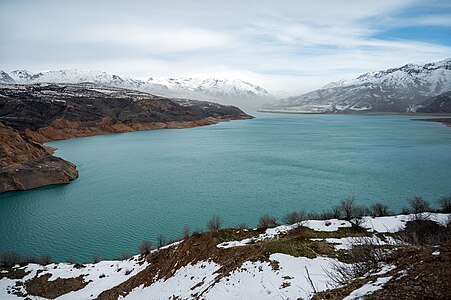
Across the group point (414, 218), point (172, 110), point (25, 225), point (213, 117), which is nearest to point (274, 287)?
point (414, 218)

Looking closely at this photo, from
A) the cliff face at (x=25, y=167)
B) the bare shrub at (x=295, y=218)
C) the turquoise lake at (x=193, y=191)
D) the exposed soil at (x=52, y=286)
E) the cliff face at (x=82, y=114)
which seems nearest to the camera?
the exposed soil at (x=52, y=286)

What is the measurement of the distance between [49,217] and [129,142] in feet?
176

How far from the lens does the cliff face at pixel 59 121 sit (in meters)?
46.7

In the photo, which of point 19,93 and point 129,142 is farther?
point 19,93

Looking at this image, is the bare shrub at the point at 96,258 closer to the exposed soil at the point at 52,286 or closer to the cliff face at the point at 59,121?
the exposed soil at the point at 52,286

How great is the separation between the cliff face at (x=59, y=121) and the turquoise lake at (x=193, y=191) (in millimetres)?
5339

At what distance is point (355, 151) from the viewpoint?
59.9 meters

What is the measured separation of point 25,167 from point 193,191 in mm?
24976

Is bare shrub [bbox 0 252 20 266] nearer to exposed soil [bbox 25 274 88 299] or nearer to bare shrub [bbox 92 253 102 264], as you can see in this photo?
exposed soil [bbox 25 274 88 299]

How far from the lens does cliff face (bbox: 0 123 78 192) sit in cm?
4234

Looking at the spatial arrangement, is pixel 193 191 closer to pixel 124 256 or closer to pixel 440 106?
pixel 124 256

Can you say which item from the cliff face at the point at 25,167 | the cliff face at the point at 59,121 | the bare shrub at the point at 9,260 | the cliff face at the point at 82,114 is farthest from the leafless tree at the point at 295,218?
the cliff face at the point at 82,114

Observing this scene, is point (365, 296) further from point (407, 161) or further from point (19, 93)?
point (19, 93)

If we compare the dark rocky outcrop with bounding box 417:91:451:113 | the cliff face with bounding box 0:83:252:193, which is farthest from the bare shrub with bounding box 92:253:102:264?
the dark rocky outcrop with bounding box 417:91:451:113
